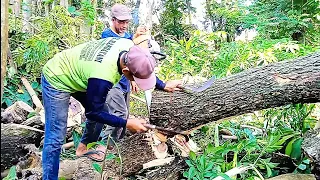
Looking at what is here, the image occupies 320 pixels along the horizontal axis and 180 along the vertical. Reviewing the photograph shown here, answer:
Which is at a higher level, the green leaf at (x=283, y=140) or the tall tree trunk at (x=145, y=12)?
the tall tree trunk at (x=145, y=12)

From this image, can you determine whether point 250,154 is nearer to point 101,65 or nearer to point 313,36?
point 101,65

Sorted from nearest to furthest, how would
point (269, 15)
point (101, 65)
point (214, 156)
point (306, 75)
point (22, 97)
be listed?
point (101, 65), point (306, 75), point (214, 156), point (22, 97), point (269, 15)

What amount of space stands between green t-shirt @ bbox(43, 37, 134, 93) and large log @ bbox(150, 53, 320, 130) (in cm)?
52

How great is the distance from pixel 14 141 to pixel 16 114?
669 millimetres

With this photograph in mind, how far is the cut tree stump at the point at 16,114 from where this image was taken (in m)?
4.34

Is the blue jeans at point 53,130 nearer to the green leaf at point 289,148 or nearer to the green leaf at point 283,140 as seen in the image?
the green leaf at point 283,140

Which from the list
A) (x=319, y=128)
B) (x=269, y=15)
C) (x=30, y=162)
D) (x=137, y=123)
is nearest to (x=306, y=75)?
(x=319, y=128)

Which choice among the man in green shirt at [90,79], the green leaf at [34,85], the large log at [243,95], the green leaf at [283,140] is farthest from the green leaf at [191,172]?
the green leaf at [34,85]

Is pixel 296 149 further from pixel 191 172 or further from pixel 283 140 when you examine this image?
pixel 191 172

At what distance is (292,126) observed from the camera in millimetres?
3162

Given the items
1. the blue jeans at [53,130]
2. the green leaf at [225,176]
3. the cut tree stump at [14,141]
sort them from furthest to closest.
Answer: the cut tree stump at [14,141] → the blue jeans at [53,130] → the green leaf at [225,176]

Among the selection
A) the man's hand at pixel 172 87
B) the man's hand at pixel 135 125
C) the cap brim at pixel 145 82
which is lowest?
the man's hand at pixel 135 125

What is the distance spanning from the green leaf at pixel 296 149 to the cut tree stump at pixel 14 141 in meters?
2.49

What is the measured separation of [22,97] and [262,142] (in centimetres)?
390
